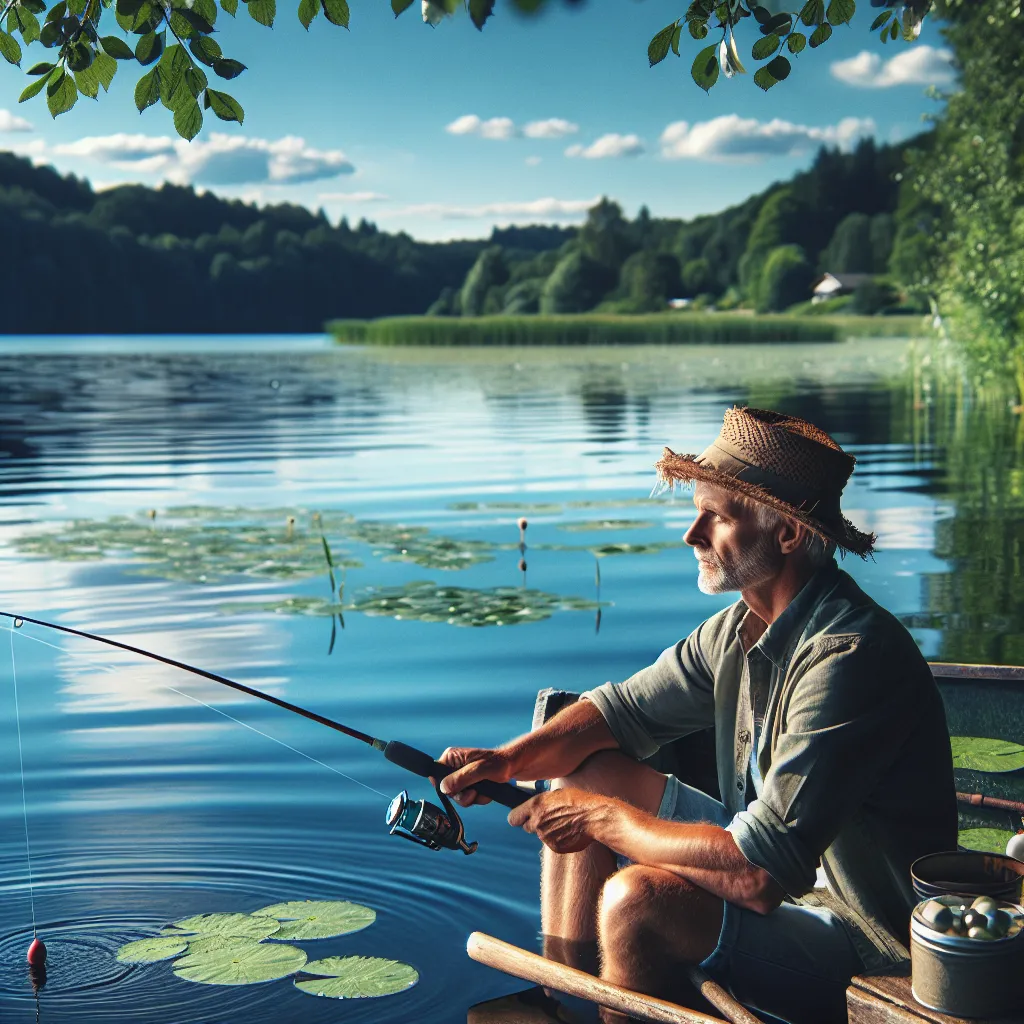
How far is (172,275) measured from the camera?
83.3 meters

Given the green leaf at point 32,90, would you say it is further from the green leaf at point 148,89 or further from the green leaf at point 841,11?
the green leaf at point 841,11

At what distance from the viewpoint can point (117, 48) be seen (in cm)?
373

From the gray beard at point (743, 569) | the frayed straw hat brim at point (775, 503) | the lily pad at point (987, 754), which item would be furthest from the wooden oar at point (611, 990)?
the lily pad at point (987, 754)

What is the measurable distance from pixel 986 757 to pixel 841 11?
2.17m

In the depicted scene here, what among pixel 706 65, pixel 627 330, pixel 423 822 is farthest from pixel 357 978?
pixel 627 330

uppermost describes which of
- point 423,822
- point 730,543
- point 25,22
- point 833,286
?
point 833,286

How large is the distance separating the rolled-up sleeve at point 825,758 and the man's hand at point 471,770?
0.76 metres

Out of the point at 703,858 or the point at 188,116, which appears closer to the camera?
the point at 703,858

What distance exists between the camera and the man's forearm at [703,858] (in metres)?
2.67

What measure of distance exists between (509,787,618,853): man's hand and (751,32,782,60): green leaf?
249cm

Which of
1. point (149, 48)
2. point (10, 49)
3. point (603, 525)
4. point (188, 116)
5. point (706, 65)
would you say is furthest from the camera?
point (603, 525)

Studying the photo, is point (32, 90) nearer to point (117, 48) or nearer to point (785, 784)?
point (117, 48)

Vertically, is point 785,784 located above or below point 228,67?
below

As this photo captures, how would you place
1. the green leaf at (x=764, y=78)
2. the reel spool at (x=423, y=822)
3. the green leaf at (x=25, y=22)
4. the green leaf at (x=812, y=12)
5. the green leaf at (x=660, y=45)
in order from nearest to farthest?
the reel spool at (x=423, y=822) → the green leaf at (x=660, y=45) → the green leaf at (x=25, y=22) → the green leaf at (x=764, y=78) → the green leaf at (x=812, y=12)
